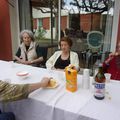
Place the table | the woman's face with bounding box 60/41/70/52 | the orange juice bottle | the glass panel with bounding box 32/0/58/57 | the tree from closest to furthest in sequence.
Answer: the table
the orange juice bottle
the woman's face with bounding box 60/41/70/52
the tree
the glass panel with bounding box 32/0/58/57

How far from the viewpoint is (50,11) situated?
3.49 metres

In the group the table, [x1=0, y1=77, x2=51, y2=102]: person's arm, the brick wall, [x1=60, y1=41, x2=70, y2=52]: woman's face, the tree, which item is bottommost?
the table

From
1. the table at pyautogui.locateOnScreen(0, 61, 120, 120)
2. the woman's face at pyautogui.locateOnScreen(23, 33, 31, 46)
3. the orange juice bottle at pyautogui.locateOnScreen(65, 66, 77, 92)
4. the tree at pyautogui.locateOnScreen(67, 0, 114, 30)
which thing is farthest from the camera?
the tree at pyautogui.locateOnScreen(67, 0, 114, 30)

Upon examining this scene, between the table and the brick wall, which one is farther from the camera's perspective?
the brick wall

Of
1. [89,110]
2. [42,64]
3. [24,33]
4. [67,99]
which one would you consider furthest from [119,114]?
[24,33]

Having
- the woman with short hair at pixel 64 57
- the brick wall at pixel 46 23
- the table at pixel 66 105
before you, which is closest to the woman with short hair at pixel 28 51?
the woman with short hair at pixel 64 57

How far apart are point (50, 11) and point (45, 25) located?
306mm

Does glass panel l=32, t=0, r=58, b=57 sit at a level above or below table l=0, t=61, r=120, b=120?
above

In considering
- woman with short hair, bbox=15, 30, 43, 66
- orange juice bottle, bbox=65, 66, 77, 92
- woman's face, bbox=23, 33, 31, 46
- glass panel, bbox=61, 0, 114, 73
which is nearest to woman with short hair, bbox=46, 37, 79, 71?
woman with short hair, bbox=15, 30, 43, 66

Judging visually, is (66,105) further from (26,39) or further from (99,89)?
(26,39)

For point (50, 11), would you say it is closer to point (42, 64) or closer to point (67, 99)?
point (42, 64)

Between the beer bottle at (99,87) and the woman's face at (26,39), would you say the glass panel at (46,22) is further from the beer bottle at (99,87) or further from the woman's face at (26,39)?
the beer bottle at (99,87)

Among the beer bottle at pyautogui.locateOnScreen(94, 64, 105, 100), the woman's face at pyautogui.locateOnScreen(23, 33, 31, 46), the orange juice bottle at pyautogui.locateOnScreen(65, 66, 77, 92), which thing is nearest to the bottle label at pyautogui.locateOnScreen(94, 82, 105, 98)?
the beer bottle at pyautogui.locateOnScreen(94, 64, 105, 100)

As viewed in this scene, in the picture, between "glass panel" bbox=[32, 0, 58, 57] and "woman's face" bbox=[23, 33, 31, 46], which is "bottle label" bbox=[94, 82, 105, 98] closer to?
"woman's face" bbox=[23, 33, 31, 46]
